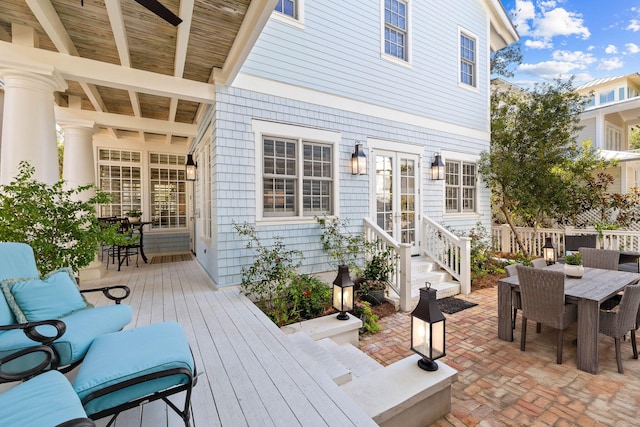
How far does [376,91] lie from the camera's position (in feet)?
21.2

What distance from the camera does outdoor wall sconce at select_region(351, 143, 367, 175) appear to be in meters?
5.92

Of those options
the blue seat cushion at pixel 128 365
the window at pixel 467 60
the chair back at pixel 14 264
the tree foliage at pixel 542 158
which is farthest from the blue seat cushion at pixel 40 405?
the window at pixel 467 60

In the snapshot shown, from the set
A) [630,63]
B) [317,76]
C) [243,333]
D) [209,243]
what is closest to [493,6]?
[317,76]

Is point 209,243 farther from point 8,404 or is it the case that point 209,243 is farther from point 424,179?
point 424,179

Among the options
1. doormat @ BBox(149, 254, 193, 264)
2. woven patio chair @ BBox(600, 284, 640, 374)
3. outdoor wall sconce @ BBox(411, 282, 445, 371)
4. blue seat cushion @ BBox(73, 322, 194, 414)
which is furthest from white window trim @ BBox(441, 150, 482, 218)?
blue seat cushion @ BBox(73, 322, 194, 414)

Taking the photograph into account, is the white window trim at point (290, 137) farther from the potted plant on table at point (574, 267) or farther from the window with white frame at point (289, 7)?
the potted plant on table at point (574, 267)

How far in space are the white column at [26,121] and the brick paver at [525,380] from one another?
17.0 feet

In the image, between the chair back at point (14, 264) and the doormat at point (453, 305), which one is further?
the doormat at point (453, 305)

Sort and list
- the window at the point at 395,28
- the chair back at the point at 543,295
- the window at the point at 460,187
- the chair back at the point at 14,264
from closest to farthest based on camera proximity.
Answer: the chair back at the point at 14,264, the chair back at the point at 543,295, the window at the point at 395,28, the window at the point at 460,187

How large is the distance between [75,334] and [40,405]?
0.87 metres

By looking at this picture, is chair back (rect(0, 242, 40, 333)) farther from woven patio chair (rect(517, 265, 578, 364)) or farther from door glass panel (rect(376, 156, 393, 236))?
door glass panel (rect(376, 156, 393, 236))

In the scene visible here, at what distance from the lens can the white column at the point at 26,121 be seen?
12.7 feet

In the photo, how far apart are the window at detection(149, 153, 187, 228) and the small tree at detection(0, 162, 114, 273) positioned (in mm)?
5019

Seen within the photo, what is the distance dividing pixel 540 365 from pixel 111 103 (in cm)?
864
